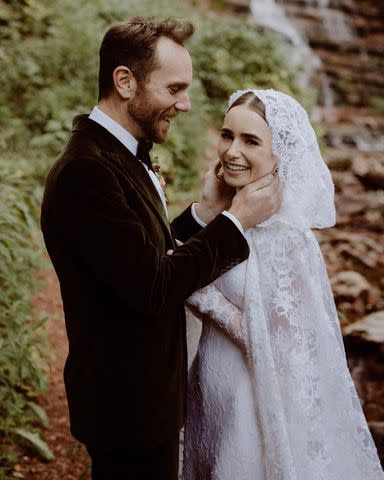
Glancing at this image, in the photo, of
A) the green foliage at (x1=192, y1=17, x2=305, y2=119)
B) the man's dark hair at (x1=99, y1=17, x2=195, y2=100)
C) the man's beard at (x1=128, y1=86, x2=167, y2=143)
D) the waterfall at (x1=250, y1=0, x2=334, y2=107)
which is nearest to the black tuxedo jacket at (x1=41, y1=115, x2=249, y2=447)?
the man's beard at (x1=128, y1=86, x2=167, y2=143)

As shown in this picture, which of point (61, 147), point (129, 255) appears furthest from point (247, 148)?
point (61, 147)

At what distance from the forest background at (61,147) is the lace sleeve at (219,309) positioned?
134 centimetres

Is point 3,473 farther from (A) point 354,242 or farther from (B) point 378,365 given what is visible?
(A) point 354,242

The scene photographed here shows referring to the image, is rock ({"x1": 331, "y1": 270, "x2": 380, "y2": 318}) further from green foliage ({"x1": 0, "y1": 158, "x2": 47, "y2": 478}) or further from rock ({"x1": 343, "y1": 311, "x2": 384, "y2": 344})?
green foliage ({"x1": 0, "y1": 158, "x2": 47, "y2": 478})

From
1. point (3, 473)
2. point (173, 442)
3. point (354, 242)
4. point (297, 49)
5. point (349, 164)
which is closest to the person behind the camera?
point (173, 442)

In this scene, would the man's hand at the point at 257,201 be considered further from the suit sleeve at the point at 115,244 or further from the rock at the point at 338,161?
the rock at the point at 338,161

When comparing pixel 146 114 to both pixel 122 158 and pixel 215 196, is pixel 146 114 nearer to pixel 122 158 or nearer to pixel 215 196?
pixel 122 158

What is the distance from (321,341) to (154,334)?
2.56 feet

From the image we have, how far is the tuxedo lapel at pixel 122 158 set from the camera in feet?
6.04

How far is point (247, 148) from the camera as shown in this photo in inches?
86.8

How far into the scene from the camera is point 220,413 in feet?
7.49

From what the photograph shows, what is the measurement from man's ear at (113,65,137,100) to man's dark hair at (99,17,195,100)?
0.06ft

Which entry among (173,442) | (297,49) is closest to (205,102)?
(297,49)

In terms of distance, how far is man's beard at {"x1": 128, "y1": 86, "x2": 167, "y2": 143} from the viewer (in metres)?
1.87
